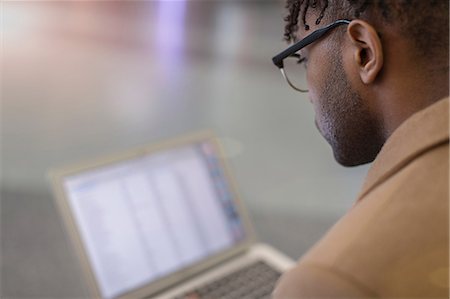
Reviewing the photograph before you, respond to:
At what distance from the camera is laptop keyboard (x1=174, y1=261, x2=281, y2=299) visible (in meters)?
1.02

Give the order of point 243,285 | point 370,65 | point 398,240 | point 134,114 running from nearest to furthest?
1. point 398,240
2. point 370,65
3. point 243,285
4. point 134,114

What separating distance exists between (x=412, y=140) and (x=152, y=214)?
610 mm

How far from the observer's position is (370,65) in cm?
59

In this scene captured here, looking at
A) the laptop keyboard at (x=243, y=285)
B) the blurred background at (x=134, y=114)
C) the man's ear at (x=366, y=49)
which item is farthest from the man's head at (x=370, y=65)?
the blurred background at (x=134, y=114)

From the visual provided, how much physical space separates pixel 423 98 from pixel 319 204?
6.16 feet

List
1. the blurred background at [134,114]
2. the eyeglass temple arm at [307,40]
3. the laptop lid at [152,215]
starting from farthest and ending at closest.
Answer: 1. the blurred background at [134,114]
2. the laptop lid at [152,215]
3. the eyeglass temple arm at [307,40]

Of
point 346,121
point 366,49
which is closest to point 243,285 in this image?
point 346,121

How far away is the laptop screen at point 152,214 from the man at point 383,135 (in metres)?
0.44

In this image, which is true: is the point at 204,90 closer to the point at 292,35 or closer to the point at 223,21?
the point at 223,21

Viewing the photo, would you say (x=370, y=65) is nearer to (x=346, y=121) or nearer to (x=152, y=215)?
(x=346, y=121)

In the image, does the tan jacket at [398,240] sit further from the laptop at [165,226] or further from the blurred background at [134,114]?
the blurred background at [134,114]

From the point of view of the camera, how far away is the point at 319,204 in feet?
7.93

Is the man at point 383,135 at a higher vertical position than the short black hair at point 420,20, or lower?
lower

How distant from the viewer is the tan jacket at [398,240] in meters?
0.48
